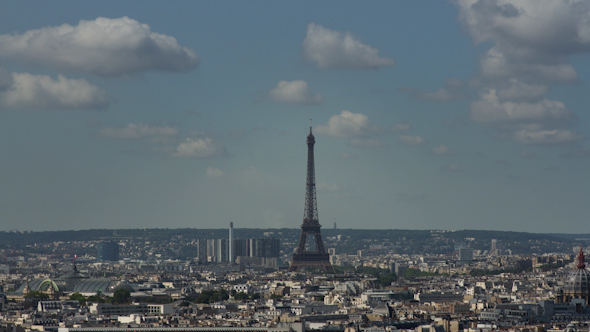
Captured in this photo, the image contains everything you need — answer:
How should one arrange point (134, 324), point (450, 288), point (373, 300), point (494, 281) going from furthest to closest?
point (494, 281), point (450, 288), point (373, 300), point (134, 324)

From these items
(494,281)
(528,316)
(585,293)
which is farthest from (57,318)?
(494,281)

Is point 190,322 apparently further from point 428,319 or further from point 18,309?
point 18,309

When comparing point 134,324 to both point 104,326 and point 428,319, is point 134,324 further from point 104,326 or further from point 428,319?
point 428,319

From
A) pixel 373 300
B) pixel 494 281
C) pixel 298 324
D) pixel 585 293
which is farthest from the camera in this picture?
pixel 494 281

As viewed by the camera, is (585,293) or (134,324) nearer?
(134,324)

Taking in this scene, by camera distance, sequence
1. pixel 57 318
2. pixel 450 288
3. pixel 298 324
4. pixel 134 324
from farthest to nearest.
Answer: pixel 450 288 → pixel 57 318 → pixel 134 324 → pixel 298 324

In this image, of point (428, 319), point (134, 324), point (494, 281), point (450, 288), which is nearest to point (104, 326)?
point (134, 324)
